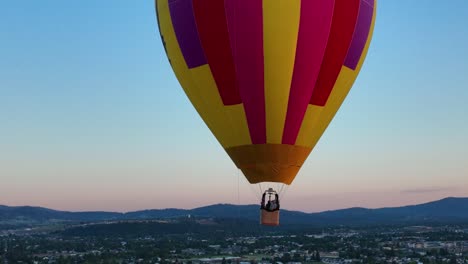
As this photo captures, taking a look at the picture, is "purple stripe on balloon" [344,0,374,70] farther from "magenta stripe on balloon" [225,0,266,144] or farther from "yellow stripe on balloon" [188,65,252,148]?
"yellow stripe on balloon" [188,65,252,148]

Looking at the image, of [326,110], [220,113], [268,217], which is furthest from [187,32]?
[268,217]

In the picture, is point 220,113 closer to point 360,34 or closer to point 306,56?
point 306,56

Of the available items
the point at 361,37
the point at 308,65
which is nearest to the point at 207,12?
the point at 308,65

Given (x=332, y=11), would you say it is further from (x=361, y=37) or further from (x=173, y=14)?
(x=173, y=14)

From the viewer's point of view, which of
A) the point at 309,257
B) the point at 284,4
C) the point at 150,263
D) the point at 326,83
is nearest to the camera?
the point at 284,4

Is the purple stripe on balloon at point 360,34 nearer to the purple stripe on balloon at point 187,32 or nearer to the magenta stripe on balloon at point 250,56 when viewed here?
the magenta stripe on balloon at point 250,56

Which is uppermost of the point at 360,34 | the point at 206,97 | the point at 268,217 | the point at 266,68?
the point at 360,34
